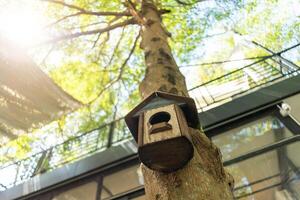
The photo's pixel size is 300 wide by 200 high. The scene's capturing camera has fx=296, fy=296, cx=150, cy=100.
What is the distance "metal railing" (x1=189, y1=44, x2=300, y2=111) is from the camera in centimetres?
498

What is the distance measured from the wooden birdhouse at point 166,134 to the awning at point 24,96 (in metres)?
2.76

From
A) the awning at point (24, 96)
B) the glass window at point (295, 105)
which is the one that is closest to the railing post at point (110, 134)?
the awning at point (24, 96)

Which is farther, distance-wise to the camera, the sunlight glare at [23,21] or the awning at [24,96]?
the sunlight glare at [23,21]

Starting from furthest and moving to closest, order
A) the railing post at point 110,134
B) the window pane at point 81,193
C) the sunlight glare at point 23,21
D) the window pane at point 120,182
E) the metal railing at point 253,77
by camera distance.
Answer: the railing post at point 110,134, the metal railing at point 253,77, the sunlight glare at point 23,21, the window pane at point 81,193, the window pane at point 120,182

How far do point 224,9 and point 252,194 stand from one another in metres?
4.77

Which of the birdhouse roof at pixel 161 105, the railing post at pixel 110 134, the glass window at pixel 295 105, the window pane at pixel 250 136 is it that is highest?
the railing post at pixel 110 134

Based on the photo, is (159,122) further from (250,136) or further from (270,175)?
(250,136)

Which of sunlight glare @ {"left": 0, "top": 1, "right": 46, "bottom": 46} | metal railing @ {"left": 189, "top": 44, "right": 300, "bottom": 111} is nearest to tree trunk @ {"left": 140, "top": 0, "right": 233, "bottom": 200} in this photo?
metal railing @ {"left": 189, "top": 44, "right": 300, "bottom": 111}

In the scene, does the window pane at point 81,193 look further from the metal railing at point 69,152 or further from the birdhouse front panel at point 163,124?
the birdhouse front panel at point 163,124

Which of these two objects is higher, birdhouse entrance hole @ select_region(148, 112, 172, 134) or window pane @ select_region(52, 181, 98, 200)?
window pane @ select_region(52, 181, 98, 200)

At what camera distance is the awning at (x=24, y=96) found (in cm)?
377

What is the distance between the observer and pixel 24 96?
422cm

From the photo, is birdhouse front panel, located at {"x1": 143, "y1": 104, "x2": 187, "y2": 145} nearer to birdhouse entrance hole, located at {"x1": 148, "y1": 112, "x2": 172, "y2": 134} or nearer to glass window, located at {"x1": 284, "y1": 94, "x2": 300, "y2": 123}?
birdhouse entrance hole, located at {"x1": 148, "y1": 112, "x2": 172, "y2": 134}

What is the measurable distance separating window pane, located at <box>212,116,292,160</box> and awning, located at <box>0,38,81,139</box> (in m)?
2.35
